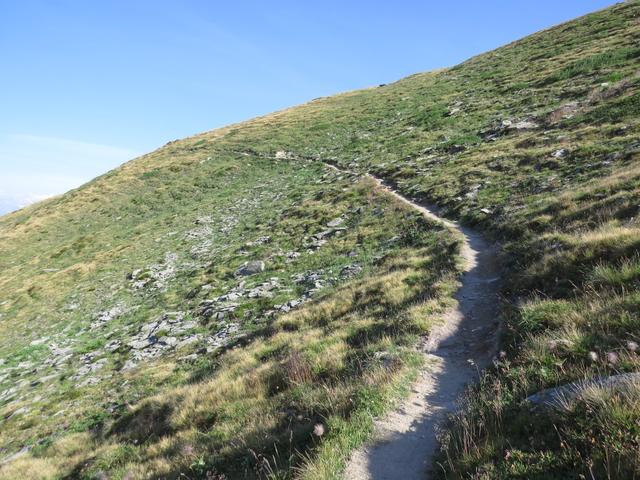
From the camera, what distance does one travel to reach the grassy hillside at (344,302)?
575 centimetres

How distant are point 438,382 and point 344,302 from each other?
5.99 metres

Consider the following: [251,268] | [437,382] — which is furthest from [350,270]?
[437,382]

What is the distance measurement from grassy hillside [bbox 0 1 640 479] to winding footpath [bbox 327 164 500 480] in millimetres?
313

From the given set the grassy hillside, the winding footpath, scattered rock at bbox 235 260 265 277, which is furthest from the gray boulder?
scattered rock at bbox 235 260 265 277

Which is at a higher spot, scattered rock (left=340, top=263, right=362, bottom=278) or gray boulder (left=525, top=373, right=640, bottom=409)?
gray boulder (left=525, top=373, right=640, bottom=409)

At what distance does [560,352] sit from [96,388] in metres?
15.2

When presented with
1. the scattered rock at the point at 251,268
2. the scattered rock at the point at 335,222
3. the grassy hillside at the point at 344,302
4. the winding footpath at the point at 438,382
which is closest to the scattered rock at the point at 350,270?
the grassy hillside at the point at 344,302

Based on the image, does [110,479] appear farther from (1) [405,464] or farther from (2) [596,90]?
(2) [596,90]

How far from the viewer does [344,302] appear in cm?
1326

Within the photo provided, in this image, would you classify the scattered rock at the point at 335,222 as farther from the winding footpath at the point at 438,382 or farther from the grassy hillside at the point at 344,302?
the winding footpath at the point at 438,382

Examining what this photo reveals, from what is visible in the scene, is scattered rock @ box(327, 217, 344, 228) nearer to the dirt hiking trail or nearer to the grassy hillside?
the grassy hillside

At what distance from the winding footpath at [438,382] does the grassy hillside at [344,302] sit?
313mm

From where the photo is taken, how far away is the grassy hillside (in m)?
5.75

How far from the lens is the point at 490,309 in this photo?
991 centimetres
